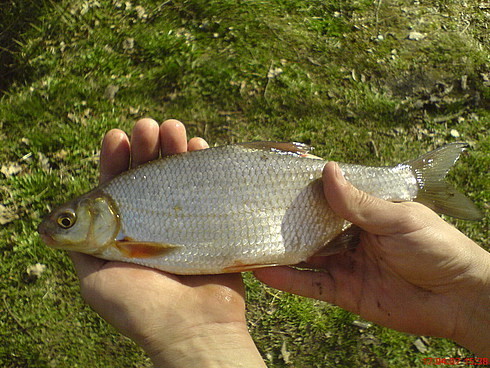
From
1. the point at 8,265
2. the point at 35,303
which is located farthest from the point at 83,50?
the point at 35,303

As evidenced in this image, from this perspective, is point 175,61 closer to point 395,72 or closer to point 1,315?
point 395,72

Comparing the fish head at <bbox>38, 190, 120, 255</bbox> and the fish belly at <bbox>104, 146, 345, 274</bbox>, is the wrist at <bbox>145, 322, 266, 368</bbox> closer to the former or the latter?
the fish belly at <bbox>104, 146, 345, 274</bbox>

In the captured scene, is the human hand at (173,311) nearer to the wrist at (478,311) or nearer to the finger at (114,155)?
the finger at (114,155)

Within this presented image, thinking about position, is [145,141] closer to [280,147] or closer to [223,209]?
[223,209]

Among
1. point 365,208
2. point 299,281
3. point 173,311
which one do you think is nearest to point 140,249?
point 173,311

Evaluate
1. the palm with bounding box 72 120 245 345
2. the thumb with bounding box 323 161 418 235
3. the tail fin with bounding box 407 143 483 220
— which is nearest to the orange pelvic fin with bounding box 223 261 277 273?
the palm with bounding box 72 120 245 345

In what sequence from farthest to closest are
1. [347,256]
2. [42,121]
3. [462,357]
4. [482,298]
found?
1. [42,121]
2. [462,357]
3. [347,256]
4. [482,298]

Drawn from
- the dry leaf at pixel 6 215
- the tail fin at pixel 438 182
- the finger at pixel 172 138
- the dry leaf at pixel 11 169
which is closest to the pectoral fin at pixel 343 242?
the tail fin at pixel 438 182
